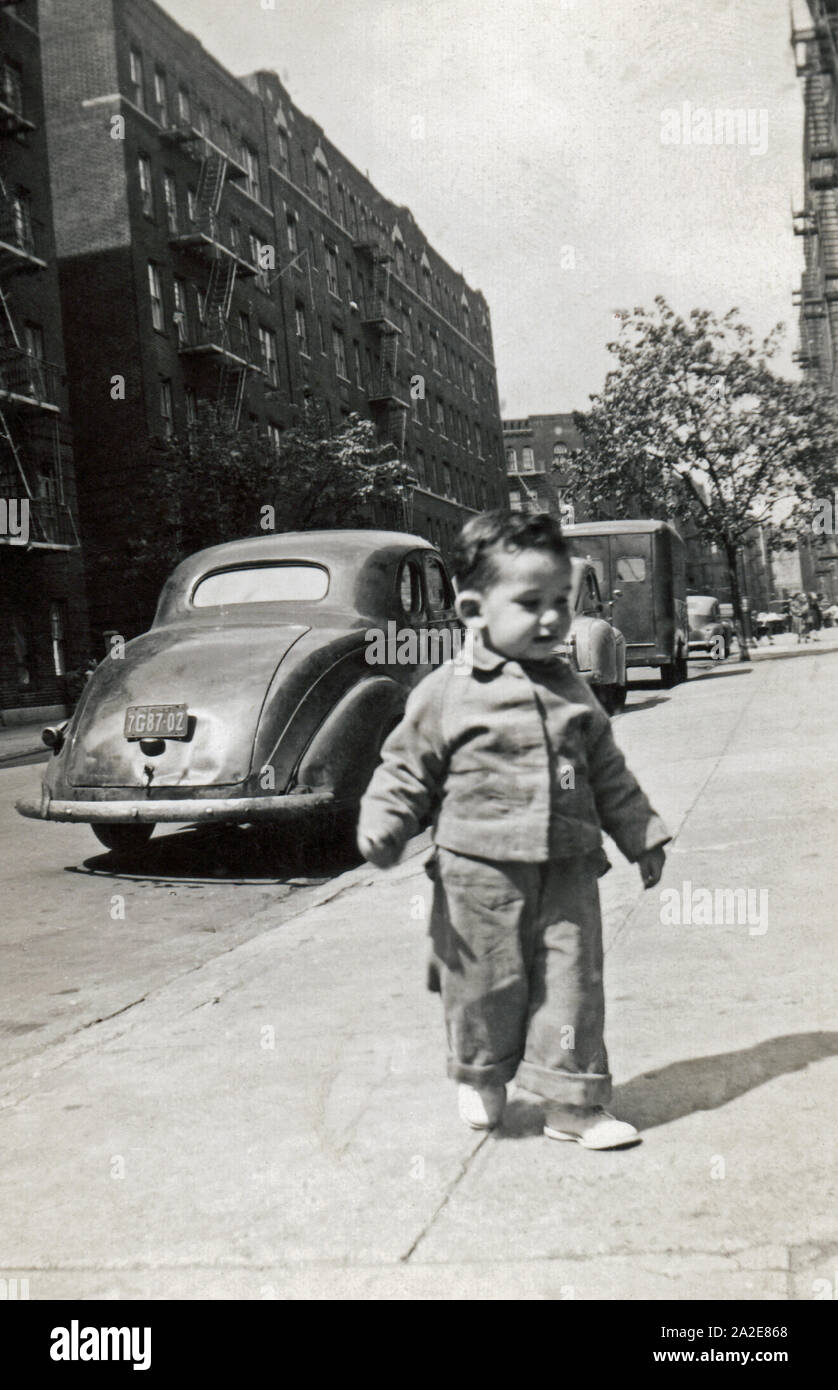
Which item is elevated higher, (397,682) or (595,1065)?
(397,682)

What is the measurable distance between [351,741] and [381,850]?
4.00 m

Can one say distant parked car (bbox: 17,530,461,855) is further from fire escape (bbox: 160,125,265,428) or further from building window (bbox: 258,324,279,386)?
building window (bbox: 258,324,279,386)

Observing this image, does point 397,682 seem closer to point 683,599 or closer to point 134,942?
point 134,942

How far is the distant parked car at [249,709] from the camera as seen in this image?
247 inches

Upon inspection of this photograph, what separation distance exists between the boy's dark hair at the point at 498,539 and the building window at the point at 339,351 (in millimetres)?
42403

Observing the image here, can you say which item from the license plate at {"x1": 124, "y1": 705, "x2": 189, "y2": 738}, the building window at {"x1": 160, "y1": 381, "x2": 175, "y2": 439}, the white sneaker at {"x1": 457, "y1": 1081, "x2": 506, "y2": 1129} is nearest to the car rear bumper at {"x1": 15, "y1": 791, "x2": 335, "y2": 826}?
the license plate at {"x1": 124, "y1": 705, "x2": 189, "y2": 738}

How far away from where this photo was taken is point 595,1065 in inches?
106

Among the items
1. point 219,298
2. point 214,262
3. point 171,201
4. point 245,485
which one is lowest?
point 245,485

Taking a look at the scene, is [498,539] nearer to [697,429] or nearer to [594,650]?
[594,650]

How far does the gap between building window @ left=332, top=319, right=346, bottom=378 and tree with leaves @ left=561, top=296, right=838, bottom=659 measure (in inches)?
688

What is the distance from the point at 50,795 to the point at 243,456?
67.1 ft

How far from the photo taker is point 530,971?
8.84 ft

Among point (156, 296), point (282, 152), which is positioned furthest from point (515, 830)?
point (282, 152)

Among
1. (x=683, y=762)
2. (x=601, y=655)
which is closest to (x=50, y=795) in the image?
(x=683, y=762)
